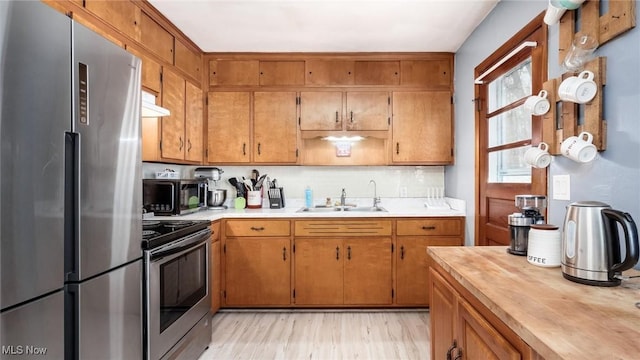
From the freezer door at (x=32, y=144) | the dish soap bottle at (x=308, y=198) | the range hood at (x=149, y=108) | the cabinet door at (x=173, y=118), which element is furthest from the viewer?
the dish soap bottle at (x=308, y=198)

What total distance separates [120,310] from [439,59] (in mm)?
3314

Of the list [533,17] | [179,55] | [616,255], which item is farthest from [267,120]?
[616,255]

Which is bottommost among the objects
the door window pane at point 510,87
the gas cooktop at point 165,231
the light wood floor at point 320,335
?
the light wood floor at point 320,335

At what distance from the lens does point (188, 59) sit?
2.98 meters

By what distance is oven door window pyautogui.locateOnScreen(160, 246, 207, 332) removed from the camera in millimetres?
1762

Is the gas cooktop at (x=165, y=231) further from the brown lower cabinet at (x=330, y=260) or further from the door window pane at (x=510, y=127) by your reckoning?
the door window pane at (x=510, y=127)

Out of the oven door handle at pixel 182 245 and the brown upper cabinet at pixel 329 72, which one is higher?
the brown upper cabinet at pixel 329 72

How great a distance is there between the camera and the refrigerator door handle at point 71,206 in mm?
1064

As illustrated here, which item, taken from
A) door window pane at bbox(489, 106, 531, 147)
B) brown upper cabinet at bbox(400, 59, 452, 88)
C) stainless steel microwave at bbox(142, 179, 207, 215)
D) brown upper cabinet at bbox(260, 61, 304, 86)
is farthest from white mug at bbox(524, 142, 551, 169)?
stainless steel microwave at bbox(142, 179, 207, 215)

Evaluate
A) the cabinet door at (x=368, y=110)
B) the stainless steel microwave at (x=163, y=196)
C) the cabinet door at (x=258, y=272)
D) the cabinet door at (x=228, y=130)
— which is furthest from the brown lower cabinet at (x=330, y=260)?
the cabinet door at (x=368, y=110)

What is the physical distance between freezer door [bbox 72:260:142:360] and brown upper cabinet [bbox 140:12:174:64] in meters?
1.71

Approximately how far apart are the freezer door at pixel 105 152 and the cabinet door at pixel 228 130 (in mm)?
1806

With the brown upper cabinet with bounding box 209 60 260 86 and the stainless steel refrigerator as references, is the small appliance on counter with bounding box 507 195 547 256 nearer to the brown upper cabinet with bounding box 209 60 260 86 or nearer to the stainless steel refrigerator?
the stainless steel refrigerator

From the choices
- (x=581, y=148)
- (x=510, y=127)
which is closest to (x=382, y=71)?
(x=510, y=127)
